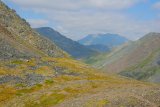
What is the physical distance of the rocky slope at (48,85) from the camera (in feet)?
230

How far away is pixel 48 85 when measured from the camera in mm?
103812

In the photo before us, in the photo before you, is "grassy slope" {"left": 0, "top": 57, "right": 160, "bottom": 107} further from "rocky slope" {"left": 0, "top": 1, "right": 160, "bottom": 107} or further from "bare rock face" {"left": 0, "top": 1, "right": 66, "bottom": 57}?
"bare rock face" {"left": 0, "top": 1, "right": 66, "bottom": 57}

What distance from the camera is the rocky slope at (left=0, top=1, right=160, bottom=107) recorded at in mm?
69963

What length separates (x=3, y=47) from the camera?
13988cm

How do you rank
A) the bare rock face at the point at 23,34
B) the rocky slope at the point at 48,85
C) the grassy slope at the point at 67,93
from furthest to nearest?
the bare rock face at the point at 23,34 → the rocky slope at the point at 48,85 → the grassy slope at the point at 67,93

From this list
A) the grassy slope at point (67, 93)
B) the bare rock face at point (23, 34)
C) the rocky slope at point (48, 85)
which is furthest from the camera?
Result: the bare rock face at point (23, 34)

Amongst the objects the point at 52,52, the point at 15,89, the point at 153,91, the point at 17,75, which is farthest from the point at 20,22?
the point at 153,91

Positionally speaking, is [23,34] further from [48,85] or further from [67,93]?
[67,93]

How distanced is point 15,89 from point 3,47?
4743cm

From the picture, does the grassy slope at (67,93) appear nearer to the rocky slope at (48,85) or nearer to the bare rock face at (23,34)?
the rocky slope at (48,85)

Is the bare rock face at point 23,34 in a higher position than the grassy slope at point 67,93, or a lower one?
higher

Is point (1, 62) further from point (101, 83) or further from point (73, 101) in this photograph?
point (73, 101)

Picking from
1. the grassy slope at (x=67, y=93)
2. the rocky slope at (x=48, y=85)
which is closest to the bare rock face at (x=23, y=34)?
the rocky slope at (x=48, y=85)

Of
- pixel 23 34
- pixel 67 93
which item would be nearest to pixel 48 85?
pixel 67 93
